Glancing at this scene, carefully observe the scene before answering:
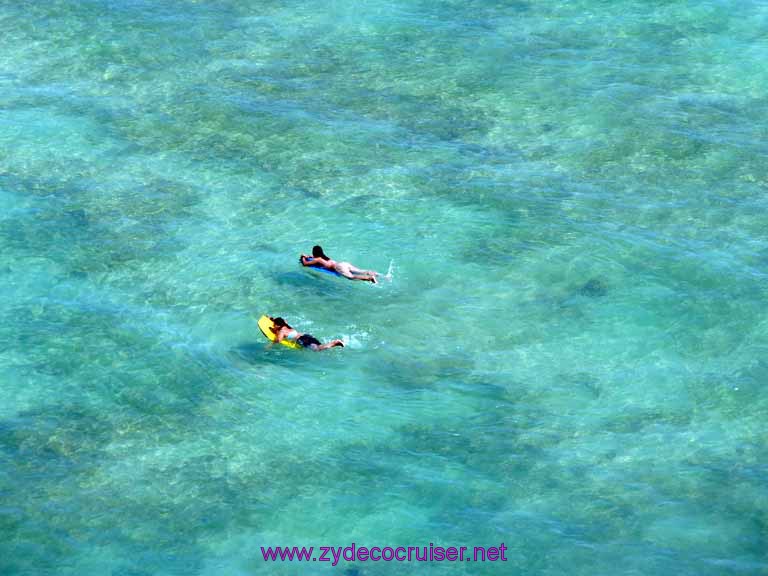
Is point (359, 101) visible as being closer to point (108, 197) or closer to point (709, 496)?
point (108, 197)

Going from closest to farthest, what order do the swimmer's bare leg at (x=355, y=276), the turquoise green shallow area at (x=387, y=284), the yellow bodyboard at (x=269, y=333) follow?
the turquoise green shallow area at (x=387, y=284) < the yellow bodyboard at (x=269, y=333) < the swimmer's bare leg at (x=355, y=276)

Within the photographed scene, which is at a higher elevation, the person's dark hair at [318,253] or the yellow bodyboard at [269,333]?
the person's dark hair at [318,253]

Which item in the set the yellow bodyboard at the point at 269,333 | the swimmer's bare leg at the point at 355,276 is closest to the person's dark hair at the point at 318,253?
the swimmer's bare leg at the point at 355,276

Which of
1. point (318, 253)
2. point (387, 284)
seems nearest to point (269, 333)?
point (318, 253)

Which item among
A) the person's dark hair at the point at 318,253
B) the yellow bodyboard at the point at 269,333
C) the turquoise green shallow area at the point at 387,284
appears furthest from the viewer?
the person's dark hair at the point at 318,253

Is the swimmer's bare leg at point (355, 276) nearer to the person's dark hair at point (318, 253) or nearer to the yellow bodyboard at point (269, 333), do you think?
the person's dark hair at point (318, 253)

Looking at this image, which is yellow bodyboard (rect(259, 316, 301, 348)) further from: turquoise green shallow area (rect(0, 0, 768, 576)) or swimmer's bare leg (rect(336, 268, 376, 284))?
swimmer's bare leg (rect(336, 268, 376, 284))

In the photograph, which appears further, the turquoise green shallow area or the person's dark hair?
the person's dark hair

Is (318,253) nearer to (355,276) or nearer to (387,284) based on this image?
(355,276)

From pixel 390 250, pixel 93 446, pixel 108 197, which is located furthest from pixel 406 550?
pixel 108 197

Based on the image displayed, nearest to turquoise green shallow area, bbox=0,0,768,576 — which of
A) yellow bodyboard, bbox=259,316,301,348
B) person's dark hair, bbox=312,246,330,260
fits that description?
yellow bodyboard, bbox=259,316,301,348
